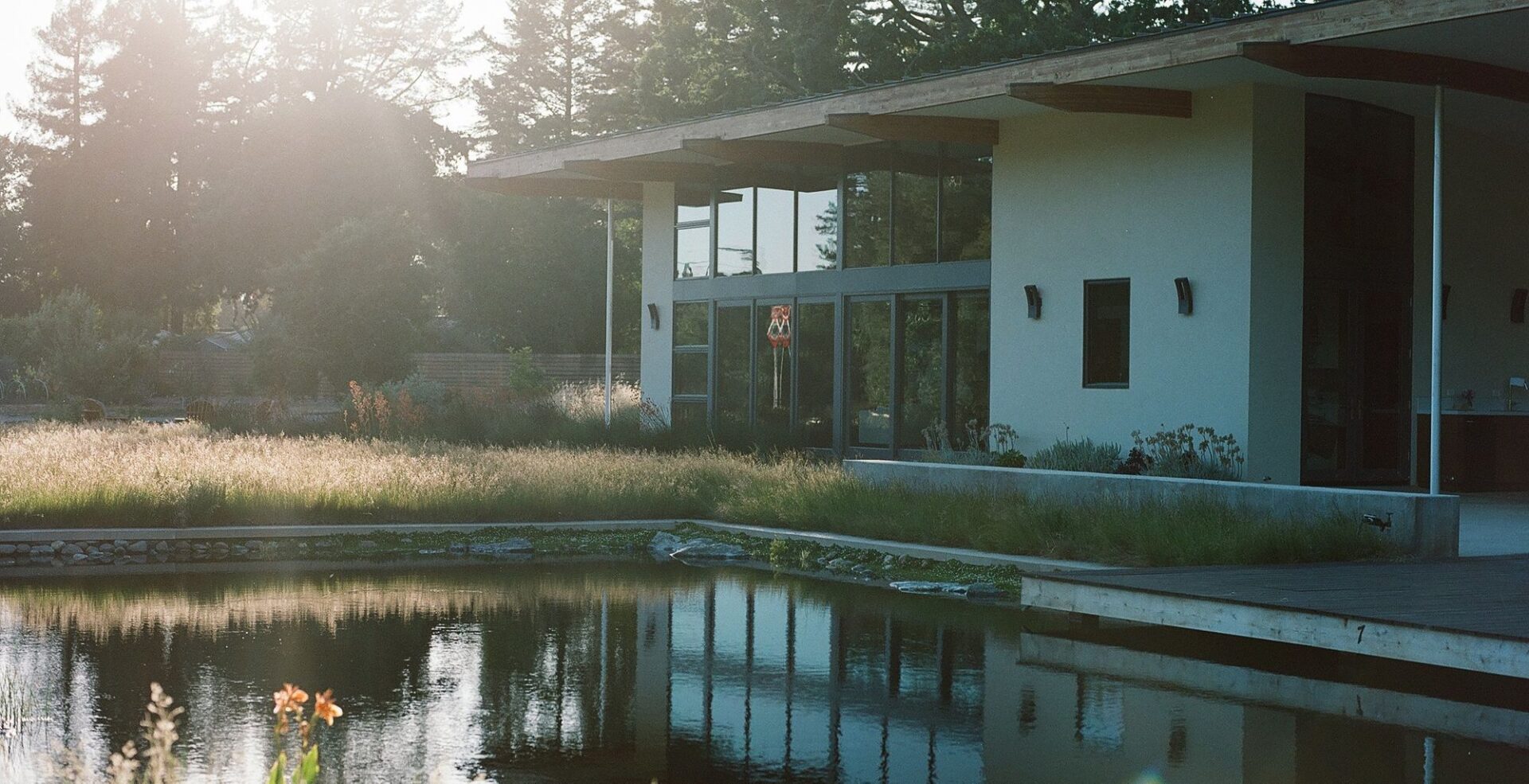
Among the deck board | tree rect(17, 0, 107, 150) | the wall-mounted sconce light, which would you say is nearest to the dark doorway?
the wall-mounted sconce light

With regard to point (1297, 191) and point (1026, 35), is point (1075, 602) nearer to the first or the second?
point (1297, 191)

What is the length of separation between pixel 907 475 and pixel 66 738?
8.84 meters

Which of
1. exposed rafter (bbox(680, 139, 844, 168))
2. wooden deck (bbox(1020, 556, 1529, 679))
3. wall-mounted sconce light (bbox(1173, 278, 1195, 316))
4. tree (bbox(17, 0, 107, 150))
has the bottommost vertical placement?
wooden deck (bbox(1020, 556, 1529, 679))

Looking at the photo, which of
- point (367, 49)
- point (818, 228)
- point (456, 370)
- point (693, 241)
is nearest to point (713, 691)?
point (818, 228)

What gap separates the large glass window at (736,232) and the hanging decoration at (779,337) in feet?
2.49

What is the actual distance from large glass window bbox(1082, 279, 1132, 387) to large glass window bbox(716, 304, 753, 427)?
581cm

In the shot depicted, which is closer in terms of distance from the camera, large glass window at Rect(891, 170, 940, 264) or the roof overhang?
the roof overhang

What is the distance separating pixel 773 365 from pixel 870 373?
186 cm

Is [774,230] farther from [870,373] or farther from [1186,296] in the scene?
[1186,296]

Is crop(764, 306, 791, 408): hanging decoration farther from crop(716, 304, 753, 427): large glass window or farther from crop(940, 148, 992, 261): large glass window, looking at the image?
crop(940, 148, 992, 261): large glass window

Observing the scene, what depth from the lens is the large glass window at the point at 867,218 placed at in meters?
18.5

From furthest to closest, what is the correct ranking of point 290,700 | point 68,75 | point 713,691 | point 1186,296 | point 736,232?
point 68,75 → point 736,232 → point 1186,296 → point 713,691 → point 290,700

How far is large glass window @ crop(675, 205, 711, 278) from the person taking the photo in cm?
2127

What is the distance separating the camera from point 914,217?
59.8 ft
